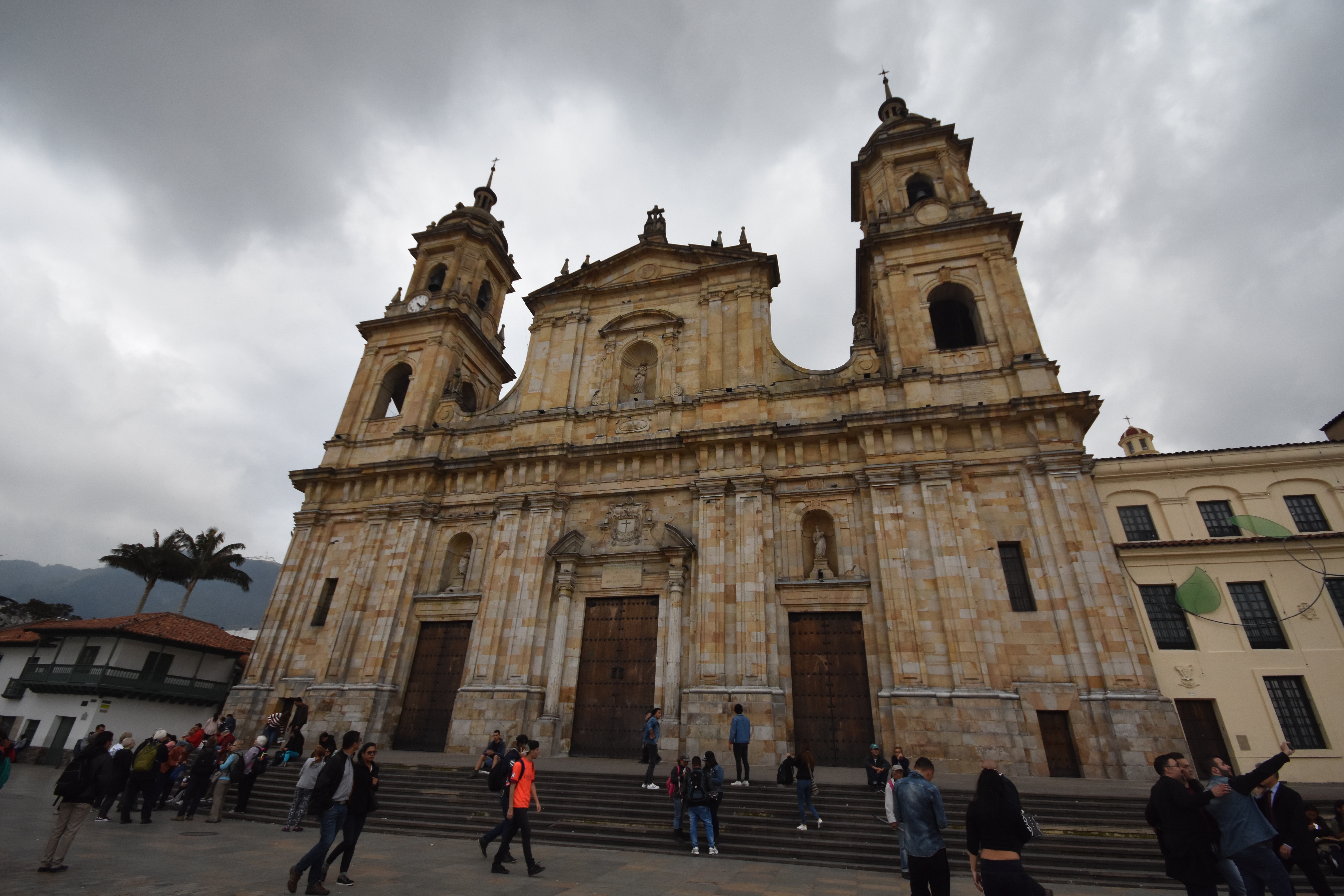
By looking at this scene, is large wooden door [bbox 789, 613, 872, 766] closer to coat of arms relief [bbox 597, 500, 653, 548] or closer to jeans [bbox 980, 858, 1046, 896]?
coat of arms relief [bbox 597, 500, 653, 548]

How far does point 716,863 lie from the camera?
954 cm

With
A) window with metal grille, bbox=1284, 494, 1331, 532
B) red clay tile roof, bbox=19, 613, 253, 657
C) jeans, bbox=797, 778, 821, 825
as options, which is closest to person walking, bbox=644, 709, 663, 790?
jeans, bbox=797, 778, 821, 825

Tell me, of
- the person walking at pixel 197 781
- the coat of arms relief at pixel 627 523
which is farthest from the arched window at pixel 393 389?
the person walking at pixel 197 781

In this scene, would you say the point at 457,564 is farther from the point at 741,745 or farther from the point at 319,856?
the point at 319,856

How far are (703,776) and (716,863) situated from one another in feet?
3.97

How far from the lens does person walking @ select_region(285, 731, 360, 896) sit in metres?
6.66

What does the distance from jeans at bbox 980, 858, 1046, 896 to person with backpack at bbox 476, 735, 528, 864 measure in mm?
5773

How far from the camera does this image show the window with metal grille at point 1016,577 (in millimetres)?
16234

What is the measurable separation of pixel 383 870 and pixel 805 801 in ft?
22.2

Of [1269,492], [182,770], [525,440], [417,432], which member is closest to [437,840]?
[182,770]

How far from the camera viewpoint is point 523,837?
8.07 m

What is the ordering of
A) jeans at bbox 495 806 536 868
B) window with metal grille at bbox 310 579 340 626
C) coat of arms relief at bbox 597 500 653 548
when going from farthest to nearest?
1. window with metal grille at bbox 310 579 340 626
2. coat of arms relief at bbox 597 500 653 548
3. jeans at bbox 495 806 536 868

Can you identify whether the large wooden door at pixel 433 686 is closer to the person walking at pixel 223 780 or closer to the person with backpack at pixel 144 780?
the person walking at pixel 223 780

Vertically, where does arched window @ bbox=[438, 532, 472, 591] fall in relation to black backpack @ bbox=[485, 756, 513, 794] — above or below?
above
